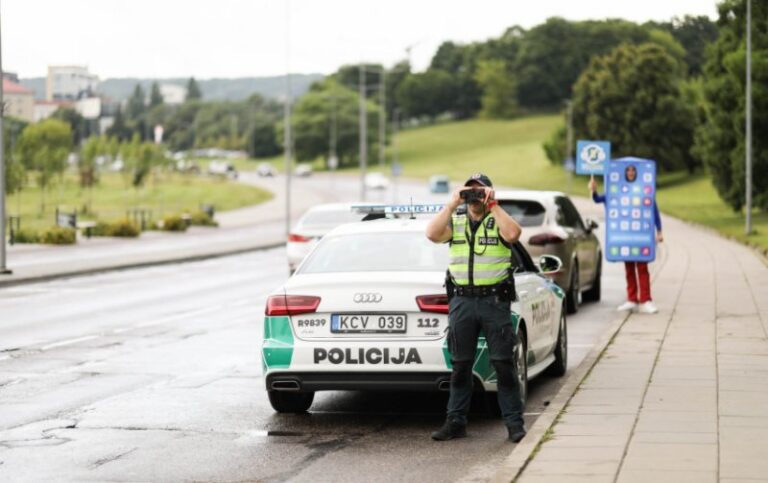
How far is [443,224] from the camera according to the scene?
9250 mm

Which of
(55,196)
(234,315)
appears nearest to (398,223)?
(234,315)

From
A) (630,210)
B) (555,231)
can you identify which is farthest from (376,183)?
(555,231)

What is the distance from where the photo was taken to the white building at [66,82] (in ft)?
157

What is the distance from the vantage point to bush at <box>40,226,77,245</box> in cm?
4534

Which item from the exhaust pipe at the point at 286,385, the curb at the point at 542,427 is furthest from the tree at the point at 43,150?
the exhaust pipe at the point at 286,385

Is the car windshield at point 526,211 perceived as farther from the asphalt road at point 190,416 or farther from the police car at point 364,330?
the police car at point 364,330

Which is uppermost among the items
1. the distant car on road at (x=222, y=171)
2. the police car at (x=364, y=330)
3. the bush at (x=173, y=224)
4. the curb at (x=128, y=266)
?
the police car at (x=364, y=330)

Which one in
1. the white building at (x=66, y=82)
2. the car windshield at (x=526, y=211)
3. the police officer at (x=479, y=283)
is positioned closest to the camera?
the police officer at (x=479, y=283)

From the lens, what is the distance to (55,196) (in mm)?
89812

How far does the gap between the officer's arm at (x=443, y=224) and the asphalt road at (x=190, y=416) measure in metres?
1.35

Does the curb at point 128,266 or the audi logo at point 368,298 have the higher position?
the audi logo at point 368,298

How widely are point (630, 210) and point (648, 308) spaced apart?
180cm

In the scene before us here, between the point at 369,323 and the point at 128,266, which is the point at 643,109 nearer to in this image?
the point at 128,266

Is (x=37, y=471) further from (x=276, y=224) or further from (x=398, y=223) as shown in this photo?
(x=276, y=224)
